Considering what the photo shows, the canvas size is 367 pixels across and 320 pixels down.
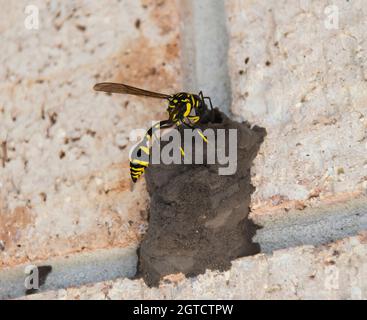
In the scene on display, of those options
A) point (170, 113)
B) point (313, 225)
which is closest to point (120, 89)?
point (170, 113)

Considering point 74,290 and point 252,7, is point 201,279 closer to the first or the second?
point 74,290

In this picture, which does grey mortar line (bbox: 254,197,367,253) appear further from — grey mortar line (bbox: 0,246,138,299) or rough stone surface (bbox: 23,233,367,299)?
grey mortar line (bbox: 0,246,138,299)

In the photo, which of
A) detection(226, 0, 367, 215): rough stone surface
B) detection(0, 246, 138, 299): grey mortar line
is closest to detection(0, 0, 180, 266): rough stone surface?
detection(0, 246, 138, 299): grey mortar line

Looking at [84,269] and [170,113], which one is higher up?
[170,113]

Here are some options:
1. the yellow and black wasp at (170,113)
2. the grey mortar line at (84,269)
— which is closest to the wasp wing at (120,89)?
the yellow and black wasp at (170,113)

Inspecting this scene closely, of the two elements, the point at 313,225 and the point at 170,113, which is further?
the point at 170,113

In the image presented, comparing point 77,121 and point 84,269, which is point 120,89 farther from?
point 84,269

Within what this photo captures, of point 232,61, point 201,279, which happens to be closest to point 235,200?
point 201,279
